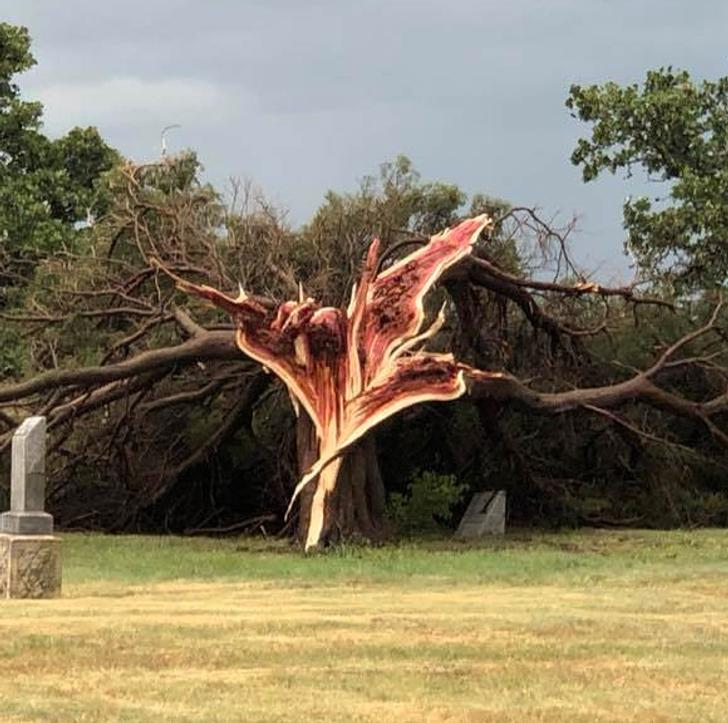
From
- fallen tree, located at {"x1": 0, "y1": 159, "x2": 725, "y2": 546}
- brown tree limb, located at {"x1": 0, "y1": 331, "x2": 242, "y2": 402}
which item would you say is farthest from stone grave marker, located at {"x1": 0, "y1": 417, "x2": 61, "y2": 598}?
brown tree limb, located at {"x1": 0, "y1": 331, "x2": 242, "y2": 402}

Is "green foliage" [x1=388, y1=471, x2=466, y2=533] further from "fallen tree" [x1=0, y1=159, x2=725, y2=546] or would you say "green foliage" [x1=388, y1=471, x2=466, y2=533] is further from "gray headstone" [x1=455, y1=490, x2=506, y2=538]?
"fallen tree" [x1=0, y1=159, x2=725, y2=546]

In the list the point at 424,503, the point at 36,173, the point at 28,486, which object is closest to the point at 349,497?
Result: the point at 424,503

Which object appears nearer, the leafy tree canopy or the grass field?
the grass field

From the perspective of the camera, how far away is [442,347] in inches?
948

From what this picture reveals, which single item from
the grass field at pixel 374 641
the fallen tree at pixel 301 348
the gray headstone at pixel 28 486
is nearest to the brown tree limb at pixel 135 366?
the fallen tree at pixel 301 348

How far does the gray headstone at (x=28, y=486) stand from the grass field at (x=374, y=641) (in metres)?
0.76

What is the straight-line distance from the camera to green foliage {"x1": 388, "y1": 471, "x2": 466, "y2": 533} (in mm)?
22781

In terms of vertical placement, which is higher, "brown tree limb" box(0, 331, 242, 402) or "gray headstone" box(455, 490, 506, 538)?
"brown tree limb" box(0, 331, 242, 402)

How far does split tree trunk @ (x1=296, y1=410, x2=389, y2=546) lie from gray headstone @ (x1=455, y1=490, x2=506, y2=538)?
6.53 ft

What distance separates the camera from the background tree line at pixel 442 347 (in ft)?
78.2

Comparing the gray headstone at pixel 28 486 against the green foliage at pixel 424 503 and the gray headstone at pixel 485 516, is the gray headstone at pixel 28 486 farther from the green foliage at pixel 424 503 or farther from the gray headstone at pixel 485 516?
the gray headstone at pixel 485 516

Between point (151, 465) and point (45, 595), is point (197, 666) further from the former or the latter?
point (151, 465)

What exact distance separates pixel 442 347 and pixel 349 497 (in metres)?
4.29

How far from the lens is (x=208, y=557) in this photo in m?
18.9
